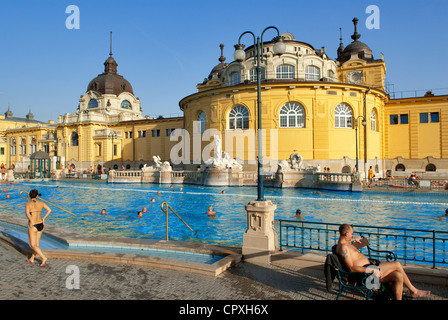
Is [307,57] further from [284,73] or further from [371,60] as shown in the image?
[371,60]

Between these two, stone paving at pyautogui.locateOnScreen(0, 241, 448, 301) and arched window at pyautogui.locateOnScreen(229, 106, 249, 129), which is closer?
stone paving at pyautogui.locateOnScreen(0, 241, 448, 301)

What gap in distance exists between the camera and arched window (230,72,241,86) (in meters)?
41.3

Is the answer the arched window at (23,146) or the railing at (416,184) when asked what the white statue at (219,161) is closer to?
the railing at (416,184)

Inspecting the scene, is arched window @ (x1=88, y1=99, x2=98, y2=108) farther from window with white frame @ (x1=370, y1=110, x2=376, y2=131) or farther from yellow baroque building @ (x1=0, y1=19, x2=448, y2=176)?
window with white frame @ (x1=370, y1=110, x2=376, y2=131)

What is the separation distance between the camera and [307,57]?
38.5m

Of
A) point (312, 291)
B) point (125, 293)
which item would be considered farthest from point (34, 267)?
point (312, 291)

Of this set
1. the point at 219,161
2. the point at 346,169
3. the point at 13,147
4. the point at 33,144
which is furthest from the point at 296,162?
the point at 13,147

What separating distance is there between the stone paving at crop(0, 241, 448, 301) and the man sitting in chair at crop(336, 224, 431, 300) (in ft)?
1.80

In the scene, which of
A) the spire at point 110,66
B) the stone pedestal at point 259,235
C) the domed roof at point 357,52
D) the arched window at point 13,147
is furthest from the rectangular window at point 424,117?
the arched window at point 13,147

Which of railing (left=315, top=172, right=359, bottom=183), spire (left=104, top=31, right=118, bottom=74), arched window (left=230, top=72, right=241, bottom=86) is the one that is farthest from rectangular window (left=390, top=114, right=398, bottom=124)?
spire (left=104, top=31, right=118, bottom=74)

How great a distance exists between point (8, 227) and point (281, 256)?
10244mm

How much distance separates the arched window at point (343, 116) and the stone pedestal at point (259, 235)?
3141 cm

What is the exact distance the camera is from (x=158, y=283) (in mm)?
5879

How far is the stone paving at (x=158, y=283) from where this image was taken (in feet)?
17.4
